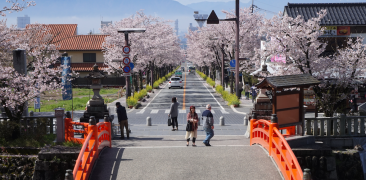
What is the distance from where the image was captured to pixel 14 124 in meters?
14.2

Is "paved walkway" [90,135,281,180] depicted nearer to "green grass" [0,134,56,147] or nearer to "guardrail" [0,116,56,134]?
"green grass" [0,134,56,147]

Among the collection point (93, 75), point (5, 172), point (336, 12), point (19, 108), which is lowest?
point (5, 172)

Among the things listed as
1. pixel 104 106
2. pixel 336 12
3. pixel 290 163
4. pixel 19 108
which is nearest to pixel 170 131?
pixel 104 106

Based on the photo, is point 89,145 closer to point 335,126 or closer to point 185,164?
point 185,164

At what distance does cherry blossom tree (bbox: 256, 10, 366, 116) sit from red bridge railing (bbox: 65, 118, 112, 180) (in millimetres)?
9800

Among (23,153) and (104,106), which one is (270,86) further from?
(23,153)

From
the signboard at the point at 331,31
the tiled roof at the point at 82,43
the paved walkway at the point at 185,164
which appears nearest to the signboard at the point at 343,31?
the signboard at the point at 331,31

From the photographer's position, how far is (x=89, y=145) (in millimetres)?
10719

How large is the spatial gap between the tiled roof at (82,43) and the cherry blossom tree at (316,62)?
145 ft

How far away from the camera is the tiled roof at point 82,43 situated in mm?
60675

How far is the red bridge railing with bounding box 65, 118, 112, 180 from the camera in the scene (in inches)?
358

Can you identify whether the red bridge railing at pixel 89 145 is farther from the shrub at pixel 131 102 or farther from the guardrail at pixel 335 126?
the shrub at pixel 131 102

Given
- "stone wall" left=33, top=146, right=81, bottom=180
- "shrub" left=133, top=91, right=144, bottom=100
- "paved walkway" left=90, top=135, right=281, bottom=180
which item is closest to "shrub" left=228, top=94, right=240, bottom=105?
"shrub" left=133, top=91, right=144, bottom=100

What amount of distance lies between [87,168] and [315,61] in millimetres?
12539
